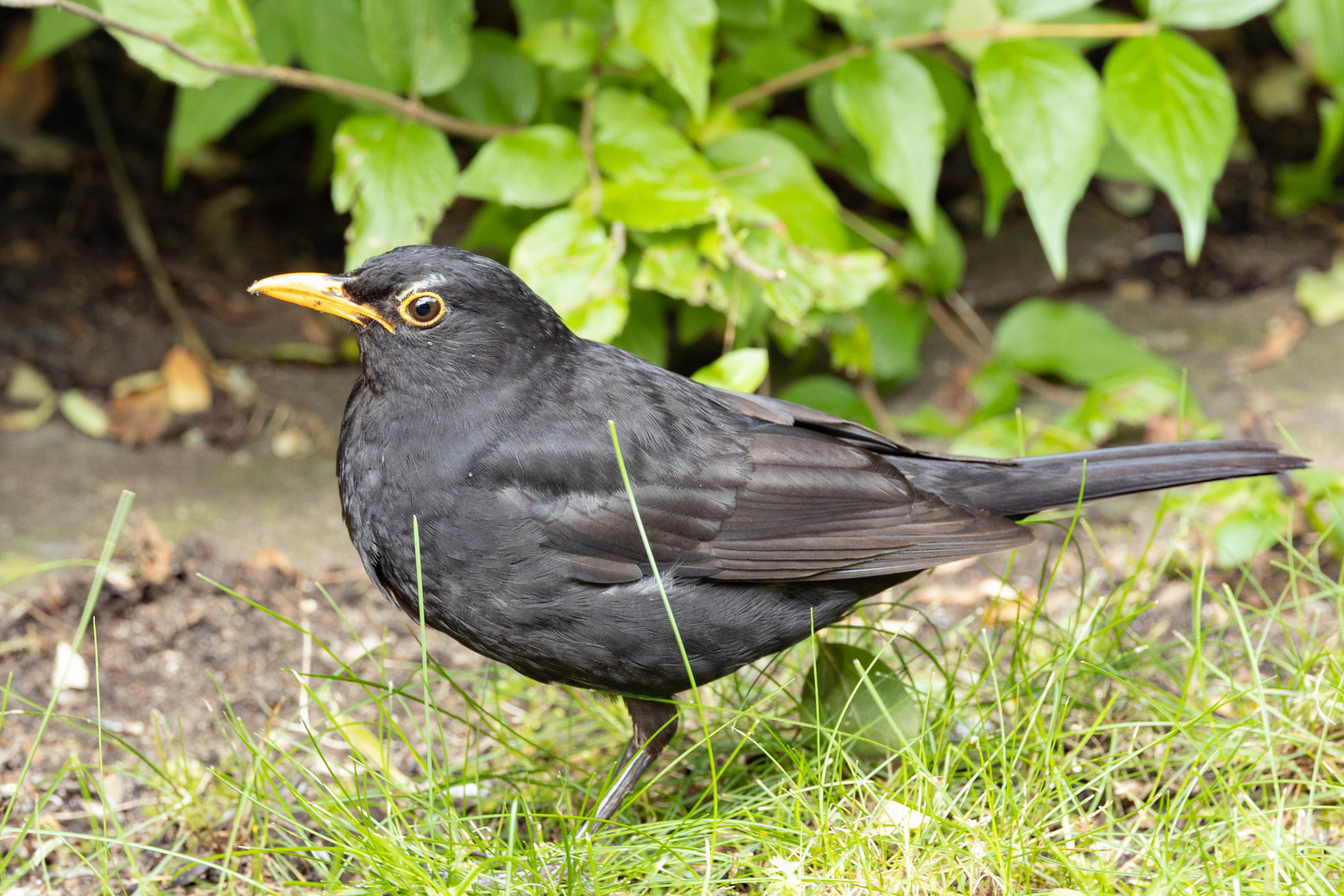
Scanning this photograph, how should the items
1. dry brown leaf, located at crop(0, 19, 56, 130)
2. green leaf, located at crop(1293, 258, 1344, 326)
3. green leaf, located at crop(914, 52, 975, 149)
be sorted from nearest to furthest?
green leaf, located at crop(914, 52, 975, 149) → green leaf, located at crop(1293, 258, 1344, 326) → dry brown leaf, located at crop(0, 19, 56, 130)

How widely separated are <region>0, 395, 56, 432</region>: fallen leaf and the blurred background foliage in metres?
1.08

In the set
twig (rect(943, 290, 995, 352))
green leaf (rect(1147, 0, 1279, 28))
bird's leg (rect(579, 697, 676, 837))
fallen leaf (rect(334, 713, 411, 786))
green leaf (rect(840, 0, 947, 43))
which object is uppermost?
green leaf (rect(1147, 0, 1279, 28))

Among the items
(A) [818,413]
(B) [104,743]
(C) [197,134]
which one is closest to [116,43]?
(C) [197,134]

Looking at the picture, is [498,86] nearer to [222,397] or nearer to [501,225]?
[501,225]

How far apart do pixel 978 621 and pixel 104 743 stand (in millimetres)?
2395

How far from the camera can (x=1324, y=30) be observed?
4.25 metres

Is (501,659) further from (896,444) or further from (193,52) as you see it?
(193,52)

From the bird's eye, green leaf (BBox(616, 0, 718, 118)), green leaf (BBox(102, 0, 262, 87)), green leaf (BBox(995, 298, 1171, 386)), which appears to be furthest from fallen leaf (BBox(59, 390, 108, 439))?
green leaf (BBox(995, 298, 1171, 386))

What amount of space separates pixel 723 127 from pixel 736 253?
744 mm

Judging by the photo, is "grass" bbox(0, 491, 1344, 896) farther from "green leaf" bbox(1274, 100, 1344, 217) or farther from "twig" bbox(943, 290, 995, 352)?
"green leaf" bbox(1274, 100, 1344, 217)

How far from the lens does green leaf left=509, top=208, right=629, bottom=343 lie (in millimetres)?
3770

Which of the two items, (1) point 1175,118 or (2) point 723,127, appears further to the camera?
(2) point 723,127

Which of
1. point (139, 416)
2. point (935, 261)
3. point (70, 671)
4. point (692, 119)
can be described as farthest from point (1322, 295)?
point (70, 671)

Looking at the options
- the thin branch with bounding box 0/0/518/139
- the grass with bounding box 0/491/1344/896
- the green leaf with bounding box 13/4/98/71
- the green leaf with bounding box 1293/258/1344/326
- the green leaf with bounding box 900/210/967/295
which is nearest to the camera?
the grass with bounding box 0/491/1344/896
